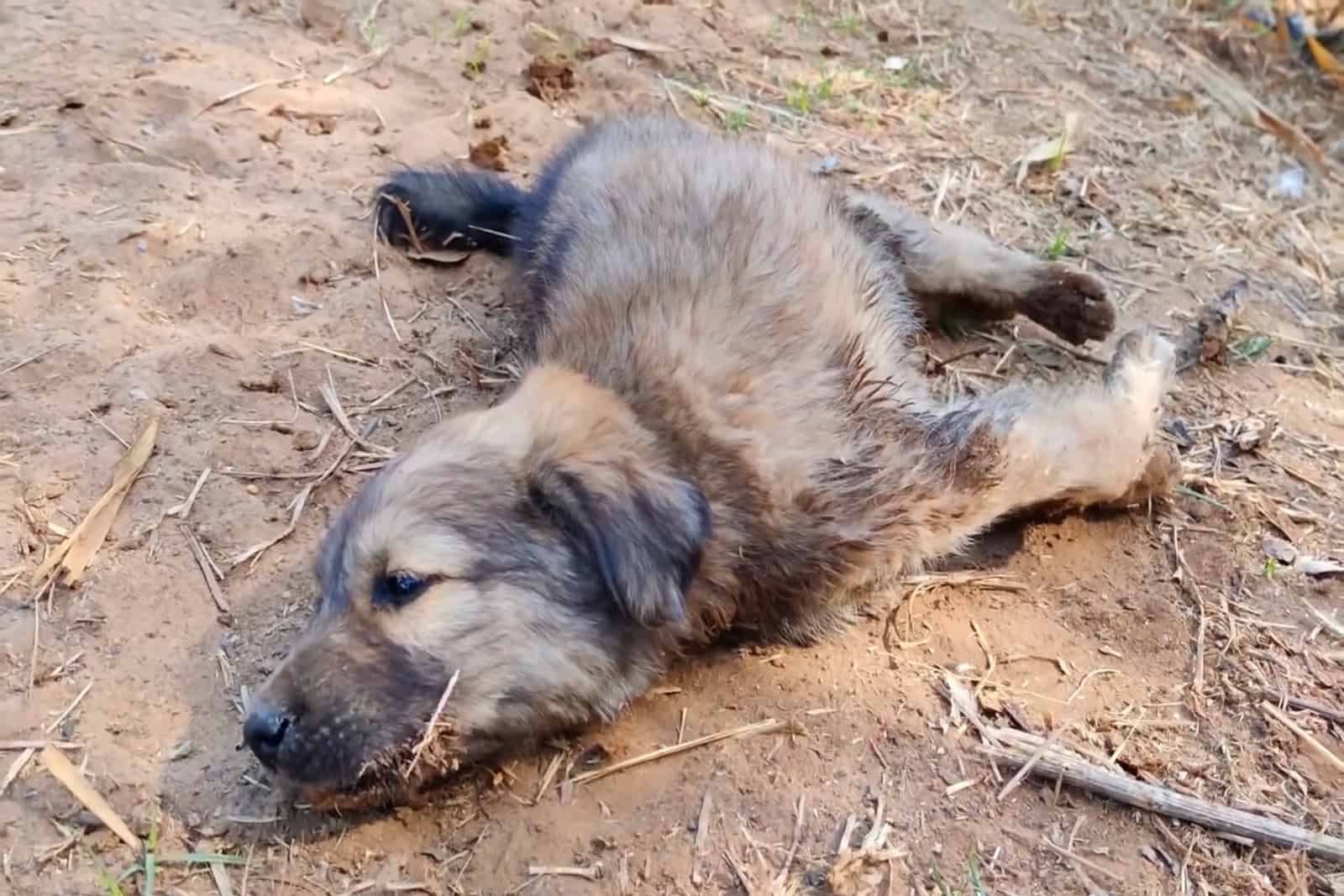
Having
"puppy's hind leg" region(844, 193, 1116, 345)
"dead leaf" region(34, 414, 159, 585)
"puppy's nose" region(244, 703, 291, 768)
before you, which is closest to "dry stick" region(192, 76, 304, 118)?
"dead leaf" region(34, 414, 159, 585)

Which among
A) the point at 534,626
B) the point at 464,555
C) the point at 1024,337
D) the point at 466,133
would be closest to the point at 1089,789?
the point at 534,626

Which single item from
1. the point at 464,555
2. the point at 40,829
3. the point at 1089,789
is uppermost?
the point at 464,555

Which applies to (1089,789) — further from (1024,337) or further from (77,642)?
(77,642)

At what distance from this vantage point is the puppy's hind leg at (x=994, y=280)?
12.9ft

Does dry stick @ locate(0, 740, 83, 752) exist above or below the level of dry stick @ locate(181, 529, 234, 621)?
below

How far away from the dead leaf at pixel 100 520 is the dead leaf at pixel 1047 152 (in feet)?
11.1

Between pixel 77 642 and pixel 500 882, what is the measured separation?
1.19m

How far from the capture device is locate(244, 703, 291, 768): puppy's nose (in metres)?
2.39

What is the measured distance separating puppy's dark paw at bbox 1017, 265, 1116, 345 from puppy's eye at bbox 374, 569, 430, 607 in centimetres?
235

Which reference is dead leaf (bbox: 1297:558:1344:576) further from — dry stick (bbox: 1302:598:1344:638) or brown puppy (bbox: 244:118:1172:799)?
brown puppy (bbox: 244:118:1172:799)

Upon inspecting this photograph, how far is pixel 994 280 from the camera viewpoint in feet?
13.0

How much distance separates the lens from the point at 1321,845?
2557 millimetres

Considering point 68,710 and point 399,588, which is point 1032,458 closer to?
point 399,588

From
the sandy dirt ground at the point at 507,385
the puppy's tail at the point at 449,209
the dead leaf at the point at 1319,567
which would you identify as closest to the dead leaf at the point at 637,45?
the sandy dirt ground at the point at 507,385
